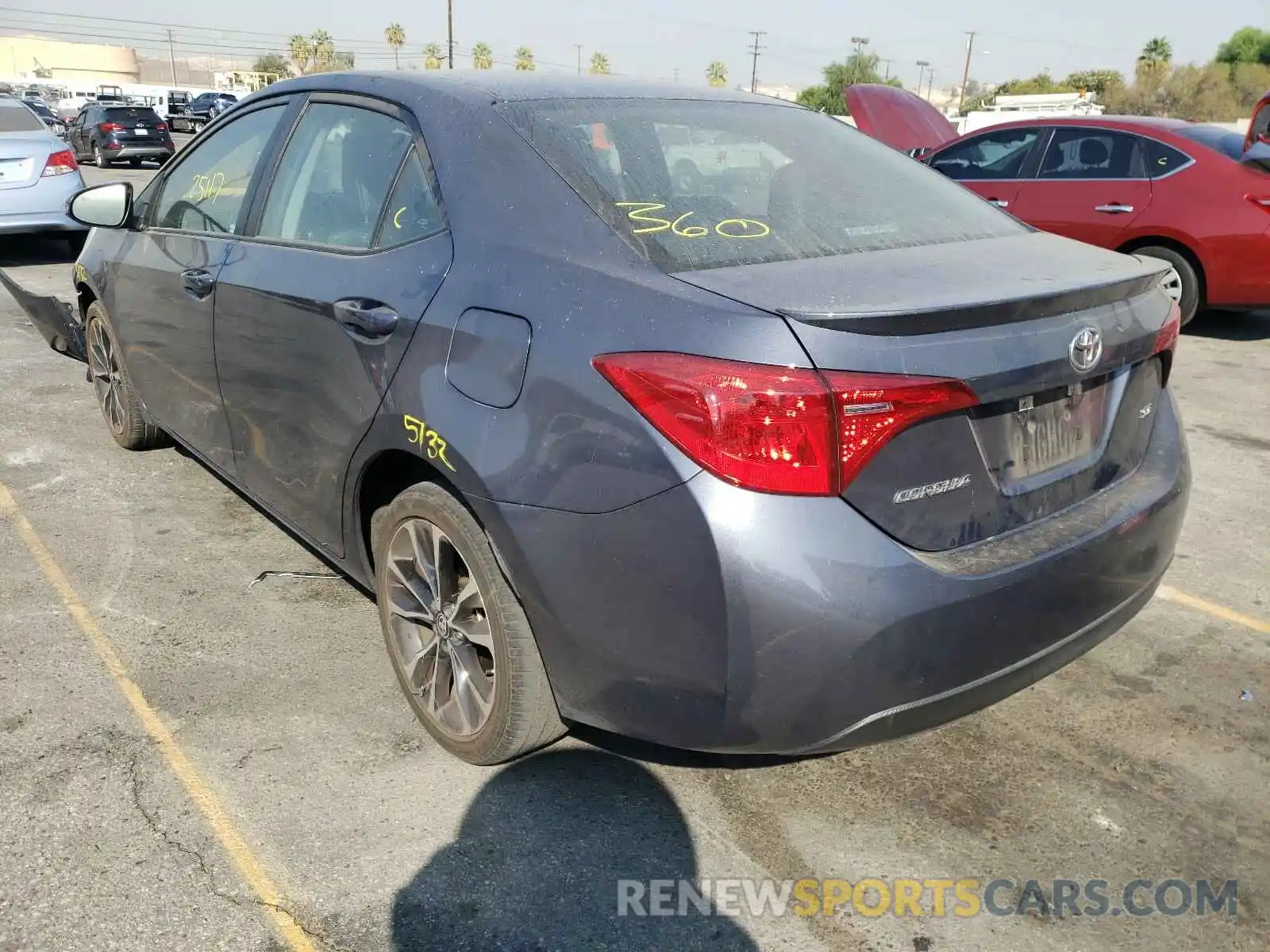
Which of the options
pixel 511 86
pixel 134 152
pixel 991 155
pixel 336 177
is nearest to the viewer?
pixel 511 86

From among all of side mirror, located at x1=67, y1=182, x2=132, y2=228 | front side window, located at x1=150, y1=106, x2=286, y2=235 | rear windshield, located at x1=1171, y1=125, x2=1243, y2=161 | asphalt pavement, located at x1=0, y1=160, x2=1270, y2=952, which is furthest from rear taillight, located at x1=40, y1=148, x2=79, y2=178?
rear windshield, located at x1=1171, y1=125, x2=1243, y2=161

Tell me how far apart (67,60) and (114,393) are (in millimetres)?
136398

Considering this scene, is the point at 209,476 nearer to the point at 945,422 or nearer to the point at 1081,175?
the point at 945,422

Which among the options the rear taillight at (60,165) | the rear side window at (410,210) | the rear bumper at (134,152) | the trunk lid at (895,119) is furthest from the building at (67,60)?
the rear side window at (410,210)

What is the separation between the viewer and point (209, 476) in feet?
15.6

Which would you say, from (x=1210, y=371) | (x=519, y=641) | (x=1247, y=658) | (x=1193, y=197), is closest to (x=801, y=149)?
(x=519, y=641)

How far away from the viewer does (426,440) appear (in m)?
2.43

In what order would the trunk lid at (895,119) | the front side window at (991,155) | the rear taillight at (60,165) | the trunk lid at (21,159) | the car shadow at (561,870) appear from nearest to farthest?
1. the car shadow at (561,870)
2. the front side window at (991,155)
3. the trunk lid at (21,159)
4. the trunk lid at (895,119)
5. the rear taillight at (60,165)

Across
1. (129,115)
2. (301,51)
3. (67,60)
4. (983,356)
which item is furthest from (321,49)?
(983,356)

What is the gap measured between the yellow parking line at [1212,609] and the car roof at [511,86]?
7.05ft

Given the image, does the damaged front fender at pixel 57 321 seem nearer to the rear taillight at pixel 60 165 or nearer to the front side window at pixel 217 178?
the front side window at pixel 217 178

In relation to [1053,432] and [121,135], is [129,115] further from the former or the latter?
[1053,432]

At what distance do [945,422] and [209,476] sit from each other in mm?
3723

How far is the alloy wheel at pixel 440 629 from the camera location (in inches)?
100
